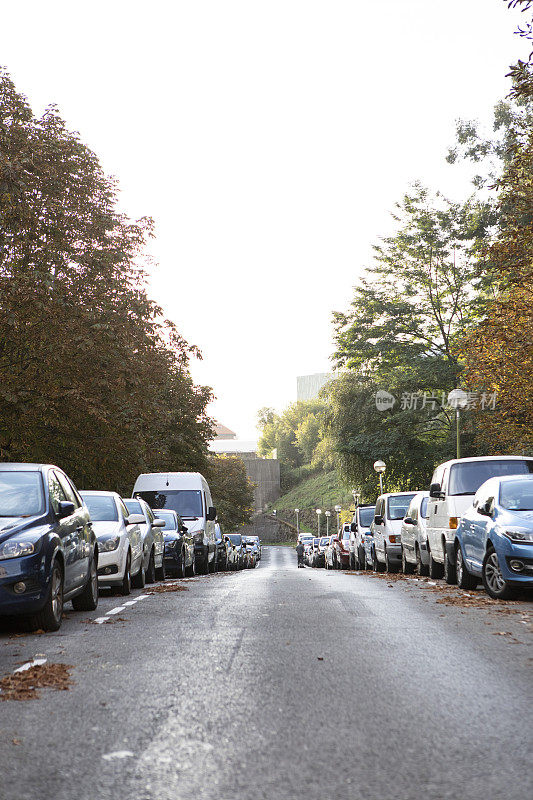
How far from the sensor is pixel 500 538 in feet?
43.0

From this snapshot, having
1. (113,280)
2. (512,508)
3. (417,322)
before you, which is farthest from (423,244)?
(512,508)

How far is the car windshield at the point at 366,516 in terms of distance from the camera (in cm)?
3109

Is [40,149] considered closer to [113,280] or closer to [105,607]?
[113,280]

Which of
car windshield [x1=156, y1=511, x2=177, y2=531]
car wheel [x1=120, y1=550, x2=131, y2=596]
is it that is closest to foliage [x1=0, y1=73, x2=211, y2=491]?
car windshield [x1=156, y1=511, x2=177, y2=531]

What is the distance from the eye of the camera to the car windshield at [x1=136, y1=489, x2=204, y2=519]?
28.2 meters

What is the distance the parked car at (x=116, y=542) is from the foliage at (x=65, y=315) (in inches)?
138

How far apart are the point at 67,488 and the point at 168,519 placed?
12.8 metres

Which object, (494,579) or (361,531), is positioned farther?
(361,531)

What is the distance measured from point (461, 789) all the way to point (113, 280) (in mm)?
21546

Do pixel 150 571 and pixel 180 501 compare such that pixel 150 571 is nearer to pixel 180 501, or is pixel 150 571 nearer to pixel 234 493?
pixel 180 501

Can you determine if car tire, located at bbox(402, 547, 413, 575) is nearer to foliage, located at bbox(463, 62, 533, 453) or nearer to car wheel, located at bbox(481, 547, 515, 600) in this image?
foliage, located at bbox(463, 62, 533, 453)

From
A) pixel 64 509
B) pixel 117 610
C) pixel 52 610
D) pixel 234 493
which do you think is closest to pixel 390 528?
pixel 117 610

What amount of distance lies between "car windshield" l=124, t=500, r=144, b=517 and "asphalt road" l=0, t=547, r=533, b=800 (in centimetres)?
961

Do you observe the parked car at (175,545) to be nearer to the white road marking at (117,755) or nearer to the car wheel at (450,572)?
the car wheel at (450,572)
